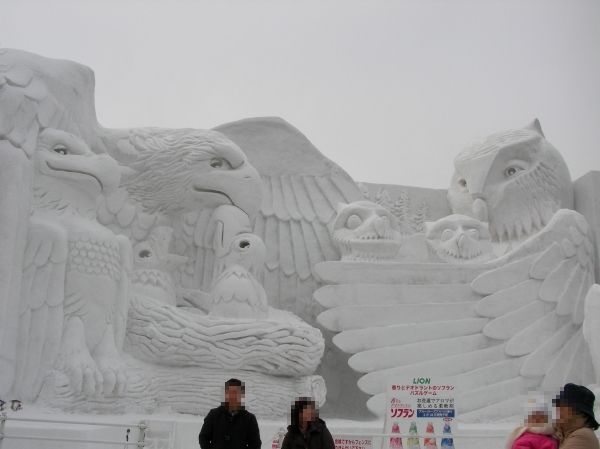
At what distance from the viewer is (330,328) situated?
195 inches

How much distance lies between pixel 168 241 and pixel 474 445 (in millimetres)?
2484

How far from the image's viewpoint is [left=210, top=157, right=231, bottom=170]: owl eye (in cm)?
502

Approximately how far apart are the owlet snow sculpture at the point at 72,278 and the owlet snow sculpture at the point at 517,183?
322 cm

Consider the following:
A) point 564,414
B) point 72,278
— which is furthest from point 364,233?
point 564,414

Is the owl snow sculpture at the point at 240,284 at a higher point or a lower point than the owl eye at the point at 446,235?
lower

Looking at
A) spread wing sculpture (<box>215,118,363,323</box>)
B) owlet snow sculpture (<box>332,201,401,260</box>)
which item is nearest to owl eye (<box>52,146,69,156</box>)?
spread wing sculpture (<box>215,118,363,323</box>)

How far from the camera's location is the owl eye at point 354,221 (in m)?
5.63

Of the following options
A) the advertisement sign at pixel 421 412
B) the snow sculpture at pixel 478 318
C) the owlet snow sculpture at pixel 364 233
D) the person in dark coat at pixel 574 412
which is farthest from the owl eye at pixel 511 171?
the person in dark coat at pixel 574 412

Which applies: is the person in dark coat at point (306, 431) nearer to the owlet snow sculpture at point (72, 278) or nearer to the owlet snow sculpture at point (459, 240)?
the owlet snow sculpture at point (72, 278)

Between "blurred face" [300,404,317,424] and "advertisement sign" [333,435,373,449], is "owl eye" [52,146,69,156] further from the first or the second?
"blurred face" [300,404,317,424]

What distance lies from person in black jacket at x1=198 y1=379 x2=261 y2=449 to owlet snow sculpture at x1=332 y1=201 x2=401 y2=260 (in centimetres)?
340

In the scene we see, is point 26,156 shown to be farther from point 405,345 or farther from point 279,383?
point 405,345

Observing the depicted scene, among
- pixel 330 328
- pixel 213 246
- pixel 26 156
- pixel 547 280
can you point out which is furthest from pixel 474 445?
pixel 26 156

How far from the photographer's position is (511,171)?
5977mm
